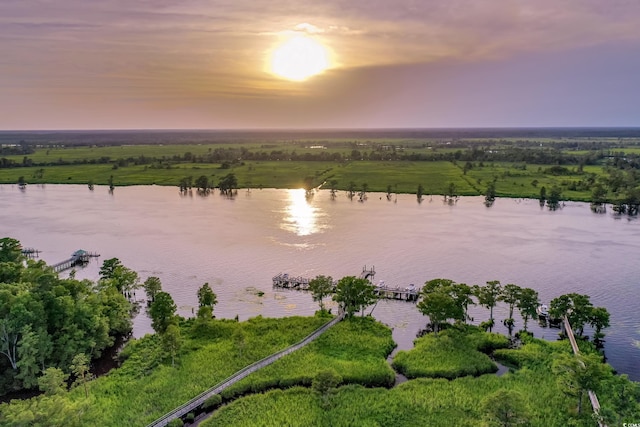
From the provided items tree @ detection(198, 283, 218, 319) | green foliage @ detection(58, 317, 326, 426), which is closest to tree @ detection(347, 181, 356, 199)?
tree @ detection(198, 283, 218, 319)

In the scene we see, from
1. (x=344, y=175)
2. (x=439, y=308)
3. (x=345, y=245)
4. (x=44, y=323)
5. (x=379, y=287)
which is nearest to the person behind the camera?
(x=44, y=323)

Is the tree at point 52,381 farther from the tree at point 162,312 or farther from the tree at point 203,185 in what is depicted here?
the tree at point 203,185

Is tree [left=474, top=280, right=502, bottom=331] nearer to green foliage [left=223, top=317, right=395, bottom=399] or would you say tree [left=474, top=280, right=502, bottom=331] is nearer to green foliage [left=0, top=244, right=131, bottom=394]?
green foliage [left=223, top=317, right=395, bottom=399]

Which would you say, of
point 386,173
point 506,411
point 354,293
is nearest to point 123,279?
point 354,293

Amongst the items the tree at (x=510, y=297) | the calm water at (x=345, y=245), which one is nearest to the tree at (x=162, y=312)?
the calm water at (x=345, y=245)

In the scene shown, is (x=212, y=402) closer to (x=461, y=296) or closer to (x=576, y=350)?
(x=461, y=296)

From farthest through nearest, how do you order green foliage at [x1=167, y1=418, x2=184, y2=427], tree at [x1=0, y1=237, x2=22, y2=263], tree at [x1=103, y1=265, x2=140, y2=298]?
1. tree at [x1=103, y1=265, x2=140, y2=298]
2. tree at [x1=0, y1=237, x2=22, y2=263]
3. green foliage at [x1=167, y1=418, x2=184, y2=427]
